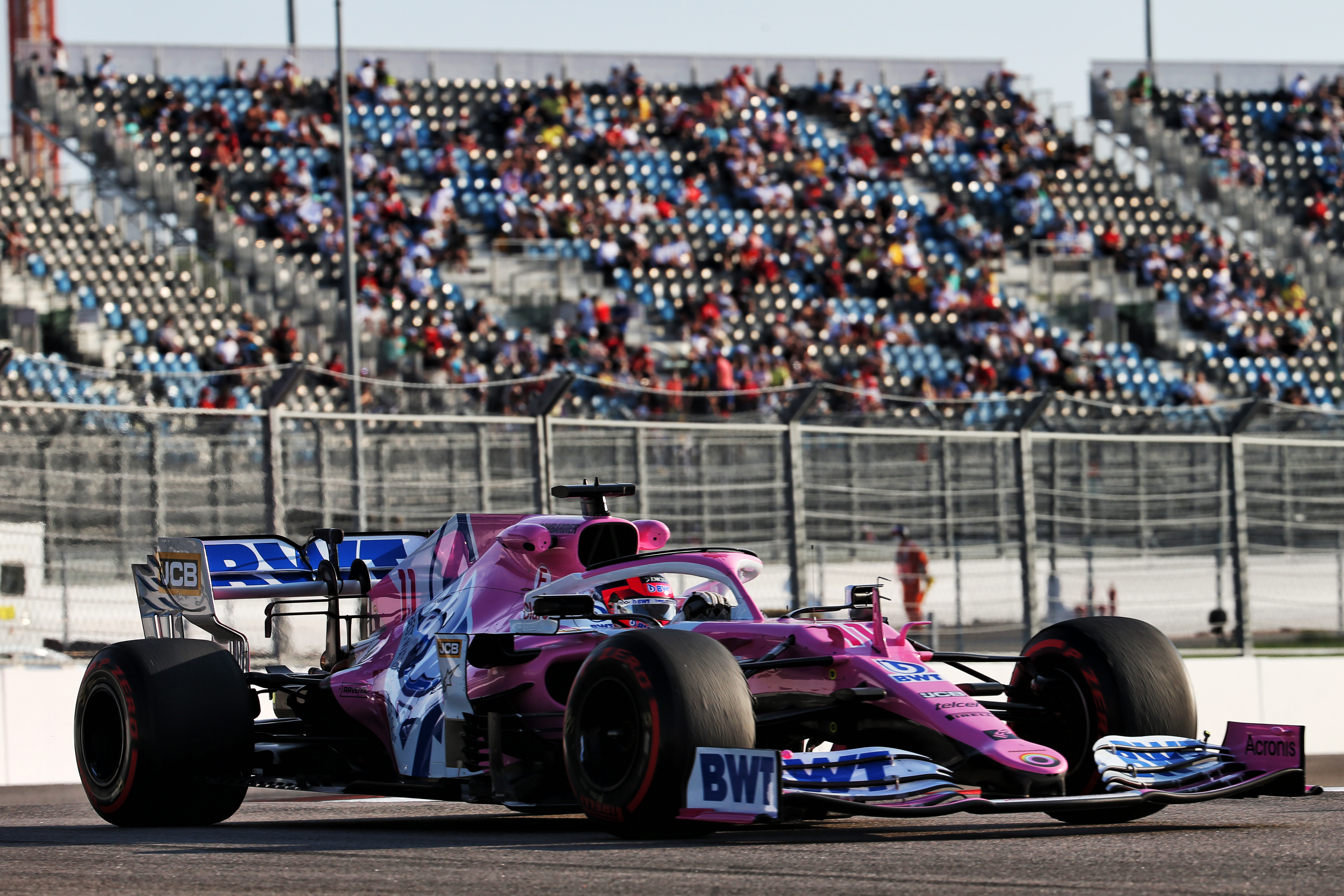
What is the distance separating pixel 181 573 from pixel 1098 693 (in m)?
4.28

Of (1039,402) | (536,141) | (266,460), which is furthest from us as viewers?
(536,141)

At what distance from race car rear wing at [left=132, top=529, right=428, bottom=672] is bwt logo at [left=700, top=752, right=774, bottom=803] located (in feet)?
10.5

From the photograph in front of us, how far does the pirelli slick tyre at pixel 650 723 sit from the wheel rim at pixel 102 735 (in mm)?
2332

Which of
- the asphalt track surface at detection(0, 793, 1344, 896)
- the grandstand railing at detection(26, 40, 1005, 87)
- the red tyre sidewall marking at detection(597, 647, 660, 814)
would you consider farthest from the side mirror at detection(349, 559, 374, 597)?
the grandstand railing at detection(26, 40, 1005, 87)

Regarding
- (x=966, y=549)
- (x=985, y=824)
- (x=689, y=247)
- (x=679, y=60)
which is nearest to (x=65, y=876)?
(x=985, y=824)

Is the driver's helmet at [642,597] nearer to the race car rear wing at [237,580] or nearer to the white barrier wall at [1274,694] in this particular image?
the race car rear wing at [237,580]

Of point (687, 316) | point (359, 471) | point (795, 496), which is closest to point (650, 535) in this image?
point (795, 496)

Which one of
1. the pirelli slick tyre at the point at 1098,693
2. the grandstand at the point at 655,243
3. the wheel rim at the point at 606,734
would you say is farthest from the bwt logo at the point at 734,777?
the grandstand at the point at 655,243

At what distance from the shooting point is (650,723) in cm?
600

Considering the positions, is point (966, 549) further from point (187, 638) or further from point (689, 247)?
point (689, 247)

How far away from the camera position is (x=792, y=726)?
22.1ft

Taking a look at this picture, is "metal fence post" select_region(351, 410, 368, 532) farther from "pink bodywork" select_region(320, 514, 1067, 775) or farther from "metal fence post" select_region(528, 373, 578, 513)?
"pink bodywork" select_region(320, 514, 1067, 775)

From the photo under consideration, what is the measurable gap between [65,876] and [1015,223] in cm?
2603

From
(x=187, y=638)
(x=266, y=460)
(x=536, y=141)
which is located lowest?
(x=187, y=638)
